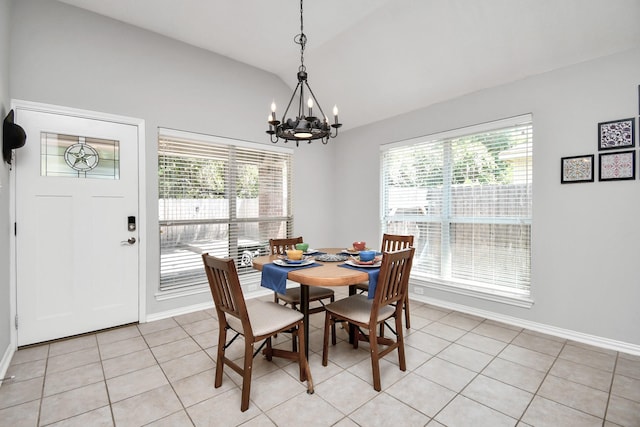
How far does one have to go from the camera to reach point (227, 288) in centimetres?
188

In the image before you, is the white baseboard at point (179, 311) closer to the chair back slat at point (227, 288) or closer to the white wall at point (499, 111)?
the white wall at point (499, 111)

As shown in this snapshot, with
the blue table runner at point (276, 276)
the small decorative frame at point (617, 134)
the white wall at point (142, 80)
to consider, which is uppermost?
the white wall at point (142, 80)

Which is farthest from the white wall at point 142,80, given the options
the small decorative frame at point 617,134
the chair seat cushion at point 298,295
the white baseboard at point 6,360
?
the small decorative frame at point 617,134

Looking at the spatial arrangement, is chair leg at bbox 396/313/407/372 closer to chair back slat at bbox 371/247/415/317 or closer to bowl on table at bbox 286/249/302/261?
chair back slat at bbox 371/247/415/317

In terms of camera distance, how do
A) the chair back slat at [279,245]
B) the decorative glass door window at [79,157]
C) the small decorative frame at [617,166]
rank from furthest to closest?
the chair back slat at [279,245] < the decorative glass door window at [79,157] < the small decorative frame at [617,166]

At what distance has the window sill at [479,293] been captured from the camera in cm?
309

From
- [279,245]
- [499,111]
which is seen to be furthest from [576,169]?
[279,245]

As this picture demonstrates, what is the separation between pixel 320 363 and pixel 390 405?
0.68 m

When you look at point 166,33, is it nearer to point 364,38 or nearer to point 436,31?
point 364,38

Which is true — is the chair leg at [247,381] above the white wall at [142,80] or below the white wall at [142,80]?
below

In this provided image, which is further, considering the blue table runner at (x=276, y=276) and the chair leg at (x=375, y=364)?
the blue table runner at (x=276, y=276)

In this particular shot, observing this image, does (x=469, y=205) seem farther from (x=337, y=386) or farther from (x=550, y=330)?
(x=337, y=386)

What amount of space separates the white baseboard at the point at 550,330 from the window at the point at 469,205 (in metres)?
0.21

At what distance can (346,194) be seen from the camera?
A: 4.99 m
